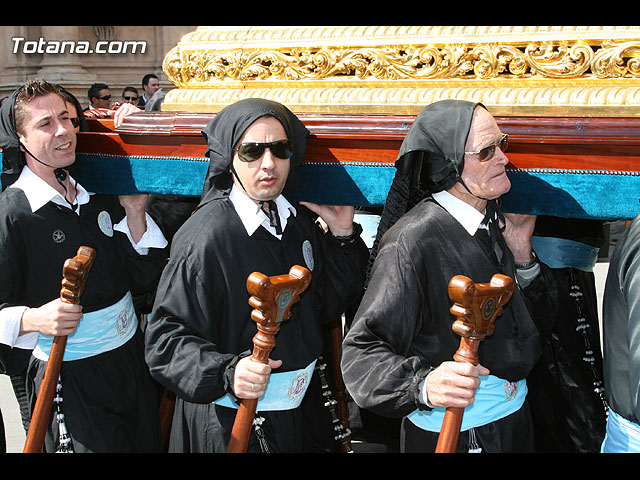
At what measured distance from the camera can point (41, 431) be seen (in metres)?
2.67

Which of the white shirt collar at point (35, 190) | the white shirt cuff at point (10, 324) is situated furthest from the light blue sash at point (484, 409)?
the white shirt collar at point (35, 190)

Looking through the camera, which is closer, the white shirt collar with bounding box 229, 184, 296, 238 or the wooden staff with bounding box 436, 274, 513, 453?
the wooden staff with bounding box 436, 274, 513, 453

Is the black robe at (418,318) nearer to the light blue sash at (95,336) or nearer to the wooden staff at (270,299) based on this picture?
the wooden staff at (270,299)

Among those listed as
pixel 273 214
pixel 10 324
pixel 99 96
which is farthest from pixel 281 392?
pixel 99 96

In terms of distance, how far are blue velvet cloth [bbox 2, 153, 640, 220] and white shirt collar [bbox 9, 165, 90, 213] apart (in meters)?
0.22

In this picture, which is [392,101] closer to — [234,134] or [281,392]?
[234,134]

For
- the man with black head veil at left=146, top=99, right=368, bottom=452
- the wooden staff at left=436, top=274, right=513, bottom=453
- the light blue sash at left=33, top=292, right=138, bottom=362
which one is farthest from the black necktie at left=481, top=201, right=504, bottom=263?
the light blue sash at left=33, top=292, right=138, bottom=362

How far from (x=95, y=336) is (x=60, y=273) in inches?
10.7

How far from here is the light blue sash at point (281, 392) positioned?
2541 millimetres

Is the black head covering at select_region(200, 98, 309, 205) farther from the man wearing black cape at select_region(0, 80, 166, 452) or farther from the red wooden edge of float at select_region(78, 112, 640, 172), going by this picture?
the man wearing black cape at select_region(0, 80, 166, 452)

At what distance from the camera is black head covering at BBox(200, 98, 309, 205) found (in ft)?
8.22

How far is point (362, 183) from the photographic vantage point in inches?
110

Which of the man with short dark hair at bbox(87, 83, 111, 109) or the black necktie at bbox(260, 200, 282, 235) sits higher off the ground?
the man with short dark hair at bbox(87, 83, 111, 109)

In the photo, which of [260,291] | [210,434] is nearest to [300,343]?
[210,434]
